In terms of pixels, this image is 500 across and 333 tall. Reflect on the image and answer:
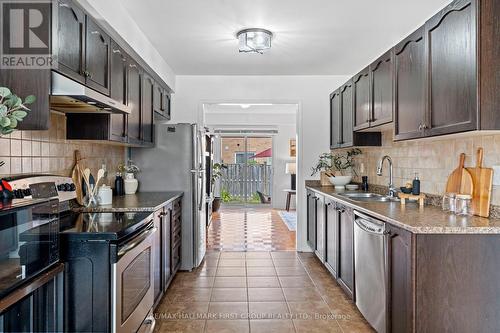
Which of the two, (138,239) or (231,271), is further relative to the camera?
(231,271)

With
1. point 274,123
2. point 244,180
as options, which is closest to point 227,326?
point 274,123

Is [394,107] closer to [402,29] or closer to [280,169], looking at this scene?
[402,29]

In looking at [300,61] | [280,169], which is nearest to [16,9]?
[300,61]

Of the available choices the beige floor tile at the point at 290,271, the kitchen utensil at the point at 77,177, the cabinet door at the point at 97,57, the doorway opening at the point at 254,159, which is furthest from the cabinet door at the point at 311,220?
the doorway opening at the point at 254,159

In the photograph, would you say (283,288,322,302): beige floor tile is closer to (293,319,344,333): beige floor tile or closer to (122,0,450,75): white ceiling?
(293,319,344,333): beige floor tile

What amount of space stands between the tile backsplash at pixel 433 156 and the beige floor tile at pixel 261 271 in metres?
1.59

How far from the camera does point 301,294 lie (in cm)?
338

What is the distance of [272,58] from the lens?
4.15 m

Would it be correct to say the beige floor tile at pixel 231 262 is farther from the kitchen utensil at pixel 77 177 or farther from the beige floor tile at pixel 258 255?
the kitchen utensil at pixel 77 177

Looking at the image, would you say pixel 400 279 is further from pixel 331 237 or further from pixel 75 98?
pixel 75 98

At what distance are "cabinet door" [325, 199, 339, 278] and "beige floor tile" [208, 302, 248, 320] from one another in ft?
3.29

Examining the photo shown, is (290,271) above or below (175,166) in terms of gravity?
below

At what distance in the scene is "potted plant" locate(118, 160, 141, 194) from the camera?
3.80 meters

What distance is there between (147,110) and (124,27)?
1046 millimetres
